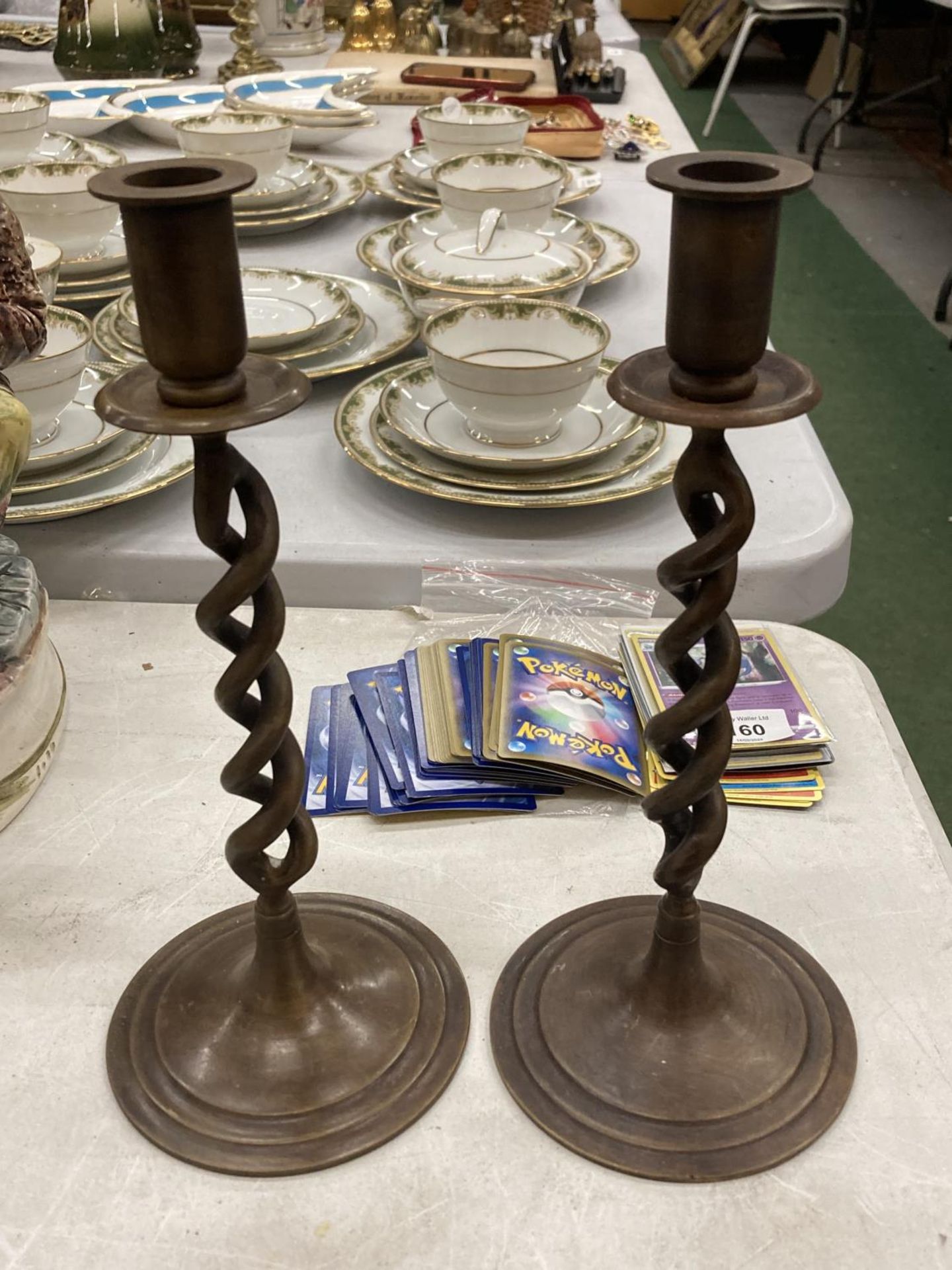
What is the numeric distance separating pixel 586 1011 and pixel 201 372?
0.33 meters

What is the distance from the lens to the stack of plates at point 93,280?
46.6 inches

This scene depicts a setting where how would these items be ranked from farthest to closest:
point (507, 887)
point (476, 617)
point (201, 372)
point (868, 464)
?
point (868, 464) → point (476, 617) → point (507, 887) → point (201, 372)

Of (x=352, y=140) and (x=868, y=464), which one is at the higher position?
(x=352, y=140)

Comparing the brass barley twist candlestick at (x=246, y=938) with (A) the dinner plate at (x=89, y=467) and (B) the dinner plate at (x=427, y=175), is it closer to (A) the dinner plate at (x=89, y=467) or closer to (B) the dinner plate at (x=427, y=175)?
(A) the dinner plate at (x=89, y=467)

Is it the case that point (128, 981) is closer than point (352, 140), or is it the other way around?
point (128, 981)

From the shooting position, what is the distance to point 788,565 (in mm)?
825

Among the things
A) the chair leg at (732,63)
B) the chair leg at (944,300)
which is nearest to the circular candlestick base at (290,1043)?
the chair leg at (944,300)

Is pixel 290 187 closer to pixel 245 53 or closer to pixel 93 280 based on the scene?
pixel 93 280

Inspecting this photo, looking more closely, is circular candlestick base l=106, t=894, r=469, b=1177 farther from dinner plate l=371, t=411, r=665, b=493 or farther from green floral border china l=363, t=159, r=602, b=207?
green floral border china l=363, t=159, r=602, b=207

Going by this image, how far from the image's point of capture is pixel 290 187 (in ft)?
4.67

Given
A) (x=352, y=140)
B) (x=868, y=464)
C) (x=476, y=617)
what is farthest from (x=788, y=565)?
(x=868, y=464)

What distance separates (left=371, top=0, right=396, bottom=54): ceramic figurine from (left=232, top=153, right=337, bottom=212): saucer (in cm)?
91

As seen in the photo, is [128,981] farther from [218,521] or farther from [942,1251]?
[942,1251]

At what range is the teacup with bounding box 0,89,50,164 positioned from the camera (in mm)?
1370
